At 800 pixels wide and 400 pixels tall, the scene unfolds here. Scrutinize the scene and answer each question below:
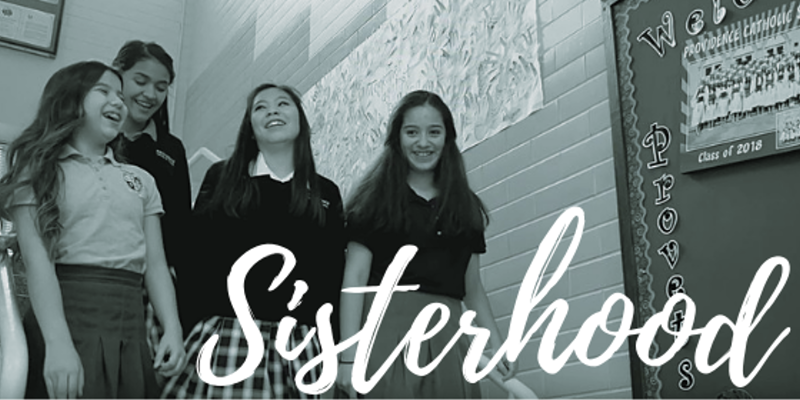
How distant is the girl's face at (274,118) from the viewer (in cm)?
186

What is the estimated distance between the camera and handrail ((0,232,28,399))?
4.19 feet

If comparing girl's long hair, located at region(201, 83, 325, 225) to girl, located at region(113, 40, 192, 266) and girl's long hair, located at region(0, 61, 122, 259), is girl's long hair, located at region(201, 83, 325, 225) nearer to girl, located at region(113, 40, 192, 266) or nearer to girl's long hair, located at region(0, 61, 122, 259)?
girl, located at region(113, 40, 192, 266)

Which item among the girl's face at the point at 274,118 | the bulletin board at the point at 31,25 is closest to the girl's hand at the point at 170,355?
the girl's face at the point at 274,118

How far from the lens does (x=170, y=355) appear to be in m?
1.55

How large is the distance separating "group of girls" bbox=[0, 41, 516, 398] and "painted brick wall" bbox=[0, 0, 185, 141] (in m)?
2.70

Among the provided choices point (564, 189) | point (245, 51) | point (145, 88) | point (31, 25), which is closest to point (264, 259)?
point (145, 88)

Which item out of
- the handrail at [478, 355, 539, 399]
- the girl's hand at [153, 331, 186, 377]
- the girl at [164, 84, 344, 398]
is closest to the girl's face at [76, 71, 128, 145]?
the girl at [164, 84, 344, 398]

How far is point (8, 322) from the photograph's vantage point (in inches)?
54.1

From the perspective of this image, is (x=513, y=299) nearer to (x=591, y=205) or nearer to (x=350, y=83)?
(x=591, y=205)

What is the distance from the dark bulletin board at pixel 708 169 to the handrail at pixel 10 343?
1.27 metres

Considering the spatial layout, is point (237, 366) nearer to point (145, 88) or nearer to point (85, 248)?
point (85, 248)

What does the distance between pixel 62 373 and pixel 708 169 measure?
1.38 meters

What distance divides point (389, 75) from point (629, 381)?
1578 millimetres

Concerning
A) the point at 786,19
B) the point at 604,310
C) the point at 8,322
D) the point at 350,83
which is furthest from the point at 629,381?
the point at 350,83
